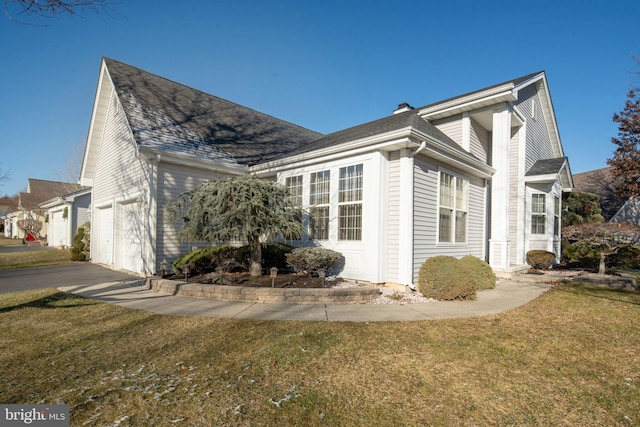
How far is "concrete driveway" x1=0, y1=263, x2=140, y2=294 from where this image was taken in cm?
841

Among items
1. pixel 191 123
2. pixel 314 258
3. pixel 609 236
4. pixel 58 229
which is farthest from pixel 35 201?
pixel 609 236

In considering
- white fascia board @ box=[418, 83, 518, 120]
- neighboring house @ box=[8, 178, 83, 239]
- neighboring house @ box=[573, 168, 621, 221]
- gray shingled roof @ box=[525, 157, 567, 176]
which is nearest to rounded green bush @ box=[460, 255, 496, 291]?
white fascia board @ box=[418, 83, 518, 120]

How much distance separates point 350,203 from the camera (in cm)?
811

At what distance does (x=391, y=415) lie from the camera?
263 cm

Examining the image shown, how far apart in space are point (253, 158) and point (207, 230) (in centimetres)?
510

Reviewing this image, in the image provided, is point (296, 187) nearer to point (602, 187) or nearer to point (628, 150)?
point (628, 150)

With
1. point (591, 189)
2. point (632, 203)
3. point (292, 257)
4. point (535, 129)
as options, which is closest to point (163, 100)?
point (292, 257)

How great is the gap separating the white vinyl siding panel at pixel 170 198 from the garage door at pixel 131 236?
38.9 inches

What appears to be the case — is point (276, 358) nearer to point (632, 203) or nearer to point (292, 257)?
point (292, 257)

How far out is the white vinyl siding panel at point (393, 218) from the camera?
Result: 7.60m

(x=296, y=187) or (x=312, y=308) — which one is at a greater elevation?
(x=296, y=187)

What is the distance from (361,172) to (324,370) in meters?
5.42

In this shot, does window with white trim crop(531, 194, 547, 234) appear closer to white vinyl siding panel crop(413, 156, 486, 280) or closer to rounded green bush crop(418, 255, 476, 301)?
white vinyl siding panel crop(413, 156, 486, 280)

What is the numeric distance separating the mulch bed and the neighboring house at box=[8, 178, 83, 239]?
88.9 feet
